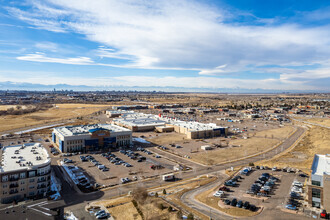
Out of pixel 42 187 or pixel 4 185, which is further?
pixel 42 187

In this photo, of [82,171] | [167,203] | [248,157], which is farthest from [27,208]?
[248,157]

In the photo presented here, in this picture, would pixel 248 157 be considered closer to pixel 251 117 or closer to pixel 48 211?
pixel 48 211

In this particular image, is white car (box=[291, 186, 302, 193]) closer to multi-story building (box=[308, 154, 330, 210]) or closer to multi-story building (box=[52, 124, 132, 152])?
multi-story building (box=[308, 154, 330, 210])

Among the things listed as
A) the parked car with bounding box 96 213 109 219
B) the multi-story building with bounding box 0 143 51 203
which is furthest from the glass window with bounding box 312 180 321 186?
the multi-story building with bounding box 0 143 51 203

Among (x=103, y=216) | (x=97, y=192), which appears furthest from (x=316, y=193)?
(x=97, y=192)

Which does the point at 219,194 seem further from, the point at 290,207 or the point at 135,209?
the point at 135,209

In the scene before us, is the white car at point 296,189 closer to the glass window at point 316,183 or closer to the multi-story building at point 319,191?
the multi-story building at point 319,191

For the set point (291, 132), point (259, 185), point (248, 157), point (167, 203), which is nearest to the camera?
point (167, 203)
